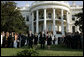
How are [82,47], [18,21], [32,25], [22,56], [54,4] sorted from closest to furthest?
[22,56]
[82,47]
[18,21]
[54,4]
[32,25]

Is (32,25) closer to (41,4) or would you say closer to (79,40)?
(41,4)

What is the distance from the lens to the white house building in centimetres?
4239

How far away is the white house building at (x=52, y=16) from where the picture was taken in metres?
42.4

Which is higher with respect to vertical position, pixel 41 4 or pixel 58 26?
pixel 41 4

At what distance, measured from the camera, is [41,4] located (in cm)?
4291

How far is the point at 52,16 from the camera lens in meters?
44.5

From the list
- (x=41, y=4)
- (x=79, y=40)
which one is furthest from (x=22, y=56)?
(x=41, y=4)

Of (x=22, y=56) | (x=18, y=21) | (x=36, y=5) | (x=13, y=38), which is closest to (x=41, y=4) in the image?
(x=36, y=5)

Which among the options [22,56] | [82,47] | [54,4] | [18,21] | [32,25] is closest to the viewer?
[22,56]

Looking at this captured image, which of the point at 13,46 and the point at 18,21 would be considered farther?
the point at 18,21

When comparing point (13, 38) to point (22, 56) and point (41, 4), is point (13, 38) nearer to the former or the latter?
point (22, 56)

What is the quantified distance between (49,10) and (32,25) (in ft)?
18.0

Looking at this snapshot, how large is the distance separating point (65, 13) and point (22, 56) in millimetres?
38088

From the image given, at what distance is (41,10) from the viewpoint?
147 feet
